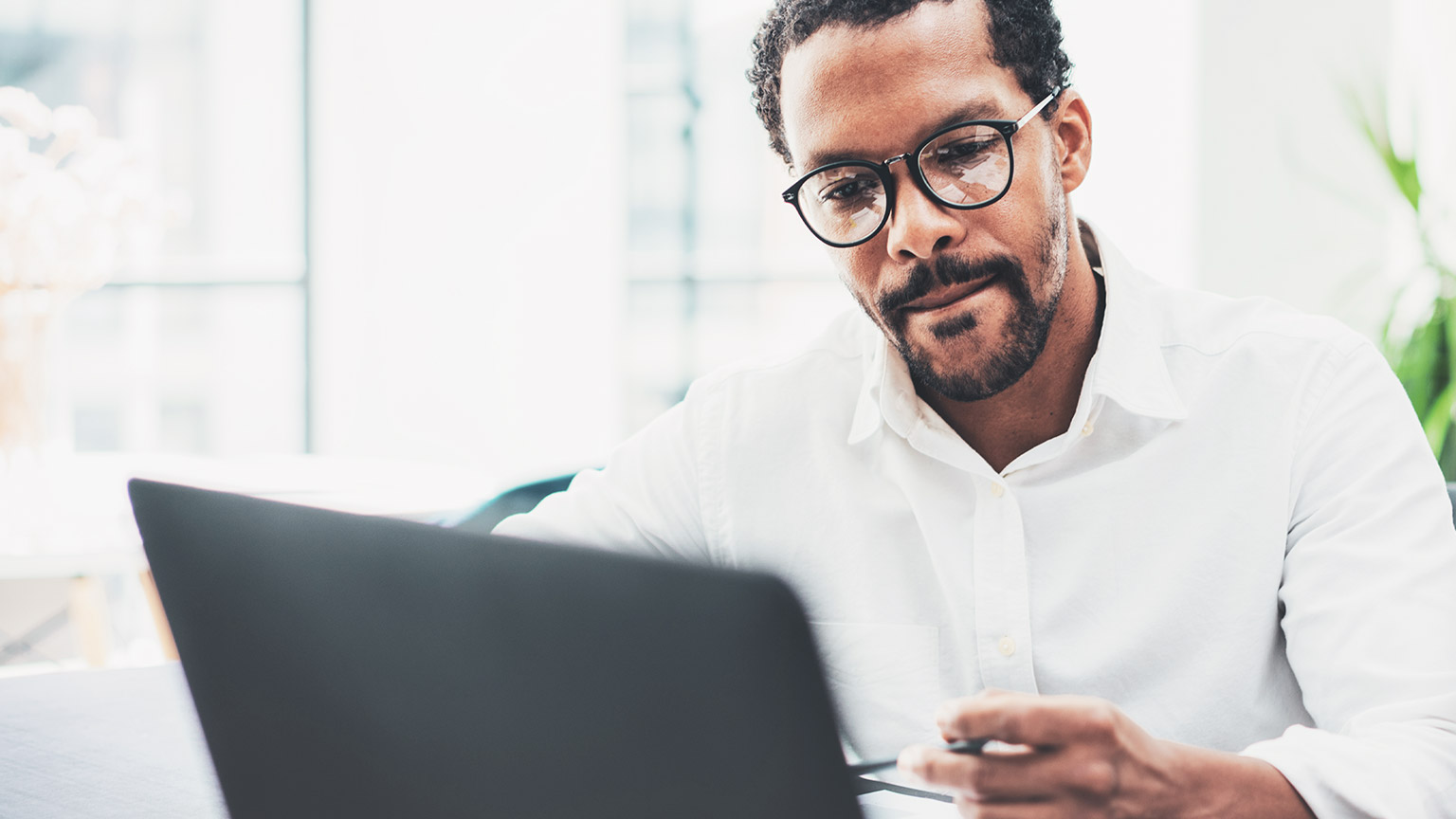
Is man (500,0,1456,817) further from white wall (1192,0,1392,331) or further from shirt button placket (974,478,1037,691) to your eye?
white wall (1192,0,1392,331)

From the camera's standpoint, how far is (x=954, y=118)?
3.15 ft

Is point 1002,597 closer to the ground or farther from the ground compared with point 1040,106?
closer to the ground

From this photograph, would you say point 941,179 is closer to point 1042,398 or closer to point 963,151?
point 963,151

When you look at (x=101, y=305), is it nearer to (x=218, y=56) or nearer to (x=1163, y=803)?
(x=218, y=56)

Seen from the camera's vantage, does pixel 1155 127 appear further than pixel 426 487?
Yes

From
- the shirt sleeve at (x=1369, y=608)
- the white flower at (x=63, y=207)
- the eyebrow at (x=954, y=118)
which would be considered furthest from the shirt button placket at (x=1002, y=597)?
the white flower at (x=63, y=207)

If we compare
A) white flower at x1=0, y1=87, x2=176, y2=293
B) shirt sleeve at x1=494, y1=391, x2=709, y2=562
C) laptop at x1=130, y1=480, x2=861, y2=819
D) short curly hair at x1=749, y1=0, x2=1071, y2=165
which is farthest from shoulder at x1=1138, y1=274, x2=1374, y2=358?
white flower at x1=0, y1=87, x2=176, y2=293

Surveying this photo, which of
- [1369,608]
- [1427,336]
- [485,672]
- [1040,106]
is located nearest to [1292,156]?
[1427,336]

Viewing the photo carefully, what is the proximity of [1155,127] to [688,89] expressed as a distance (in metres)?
1.49

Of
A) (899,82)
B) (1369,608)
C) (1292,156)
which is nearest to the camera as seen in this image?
(1369,608)

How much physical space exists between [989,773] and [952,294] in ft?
2.03

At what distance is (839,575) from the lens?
1.05m

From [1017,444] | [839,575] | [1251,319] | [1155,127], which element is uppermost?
[1155,127]

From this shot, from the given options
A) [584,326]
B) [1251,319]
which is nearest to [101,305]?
[584,326]
